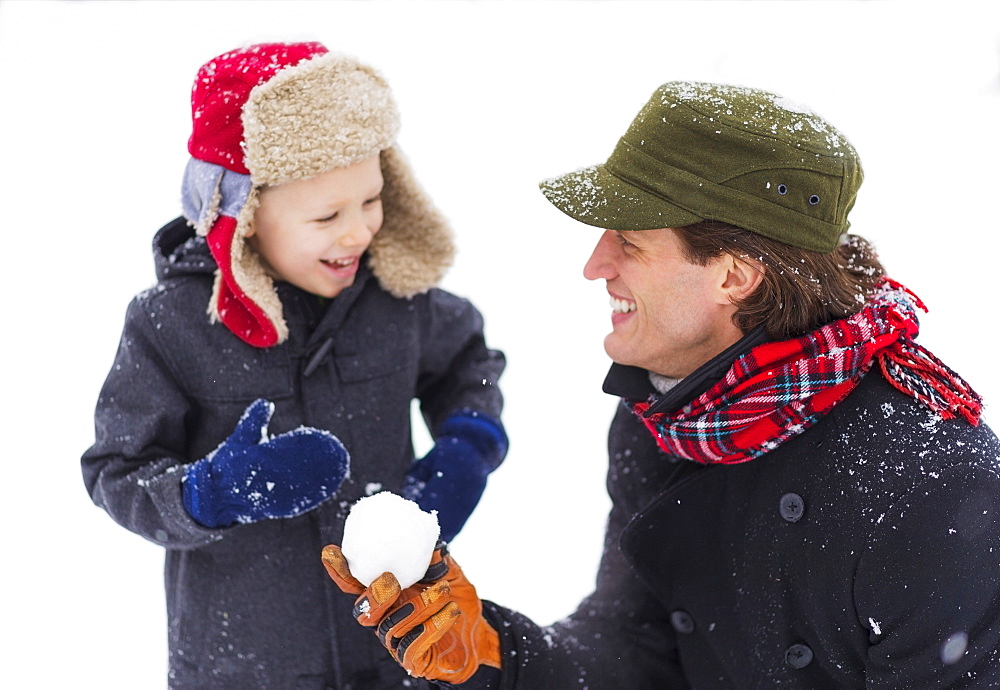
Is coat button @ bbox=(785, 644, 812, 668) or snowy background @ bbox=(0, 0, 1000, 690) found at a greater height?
snowy background @ bbox=(0, 0, 1000, 690)

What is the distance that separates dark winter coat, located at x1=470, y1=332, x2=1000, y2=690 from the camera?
1654 mm

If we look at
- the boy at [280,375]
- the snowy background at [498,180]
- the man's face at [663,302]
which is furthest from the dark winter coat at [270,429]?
the snowy background at [498,180]

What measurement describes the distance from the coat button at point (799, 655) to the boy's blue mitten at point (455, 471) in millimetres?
732

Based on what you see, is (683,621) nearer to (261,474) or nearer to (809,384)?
(809,384)

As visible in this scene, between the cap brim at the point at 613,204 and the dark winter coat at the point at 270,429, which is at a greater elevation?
the cap brim at the point at 613,204

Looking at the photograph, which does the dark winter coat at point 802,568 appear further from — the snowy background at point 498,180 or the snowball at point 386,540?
the snowy background at point 498,180

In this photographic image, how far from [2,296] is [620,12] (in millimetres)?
2910

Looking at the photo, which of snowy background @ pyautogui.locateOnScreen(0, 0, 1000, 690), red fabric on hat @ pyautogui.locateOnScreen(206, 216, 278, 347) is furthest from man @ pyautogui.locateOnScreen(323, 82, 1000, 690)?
snowy background @ pyautogui.locateOnScreen(0, 0, 1000, 690)

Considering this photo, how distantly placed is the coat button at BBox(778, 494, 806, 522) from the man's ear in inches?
15.1

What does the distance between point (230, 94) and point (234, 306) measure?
0.43 m

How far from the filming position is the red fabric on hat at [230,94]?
1.90m

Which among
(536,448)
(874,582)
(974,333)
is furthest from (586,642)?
(974,333)

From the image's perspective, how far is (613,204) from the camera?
1.84 metres

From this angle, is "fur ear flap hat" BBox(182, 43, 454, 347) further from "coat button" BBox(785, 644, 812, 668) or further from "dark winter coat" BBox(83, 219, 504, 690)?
"coat button" BBox(785, 644, 812, 668)
